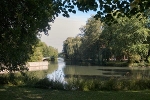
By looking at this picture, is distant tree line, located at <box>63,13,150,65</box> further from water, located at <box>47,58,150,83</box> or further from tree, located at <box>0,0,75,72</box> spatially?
tree, located at <box>0,0,75,72</box>

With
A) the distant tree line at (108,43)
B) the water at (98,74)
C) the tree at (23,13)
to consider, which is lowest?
the water at (98,74)

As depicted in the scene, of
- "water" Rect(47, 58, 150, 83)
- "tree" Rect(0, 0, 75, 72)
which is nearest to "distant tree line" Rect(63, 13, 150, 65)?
"water" Rect(47, 58, 150, 83)

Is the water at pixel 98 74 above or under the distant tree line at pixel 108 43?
under

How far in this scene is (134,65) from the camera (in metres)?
55.1

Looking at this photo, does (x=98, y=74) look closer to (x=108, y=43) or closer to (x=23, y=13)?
(x=108, y=43)

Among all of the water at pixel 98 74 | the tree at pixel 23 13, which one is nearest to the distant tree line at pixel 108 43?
the water at pixel 98 74

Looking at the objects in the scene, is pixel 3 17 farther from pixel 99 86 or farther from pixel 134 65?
pixel 134 65

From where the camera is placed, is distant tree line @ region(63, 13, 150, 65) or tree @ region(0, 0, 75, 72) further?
distant tree line @ region(63, 13, 150, 65)

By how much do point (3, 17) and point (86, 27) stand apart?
67.9m

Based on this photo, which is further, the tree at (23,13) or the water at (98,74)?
the water at (98,74)

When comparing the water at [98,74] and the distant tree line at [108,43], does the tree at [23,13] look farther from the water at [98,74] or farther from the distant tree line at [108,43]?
the distant tree line at [108,43]

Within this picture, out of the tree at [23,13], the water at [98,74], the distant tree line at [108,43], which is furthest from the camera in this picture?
the distant tree line at [108,43]

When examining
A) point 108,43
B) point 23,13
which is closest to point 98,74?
point 108,43

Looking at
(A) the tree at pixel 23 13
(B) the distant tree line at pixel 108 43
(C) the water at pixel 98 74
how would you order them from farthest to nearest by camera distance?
(B) the distant tree line at pixel 108 43 → (C) the water at pixel 98 74 → (A) the tree at pixel 23 13
